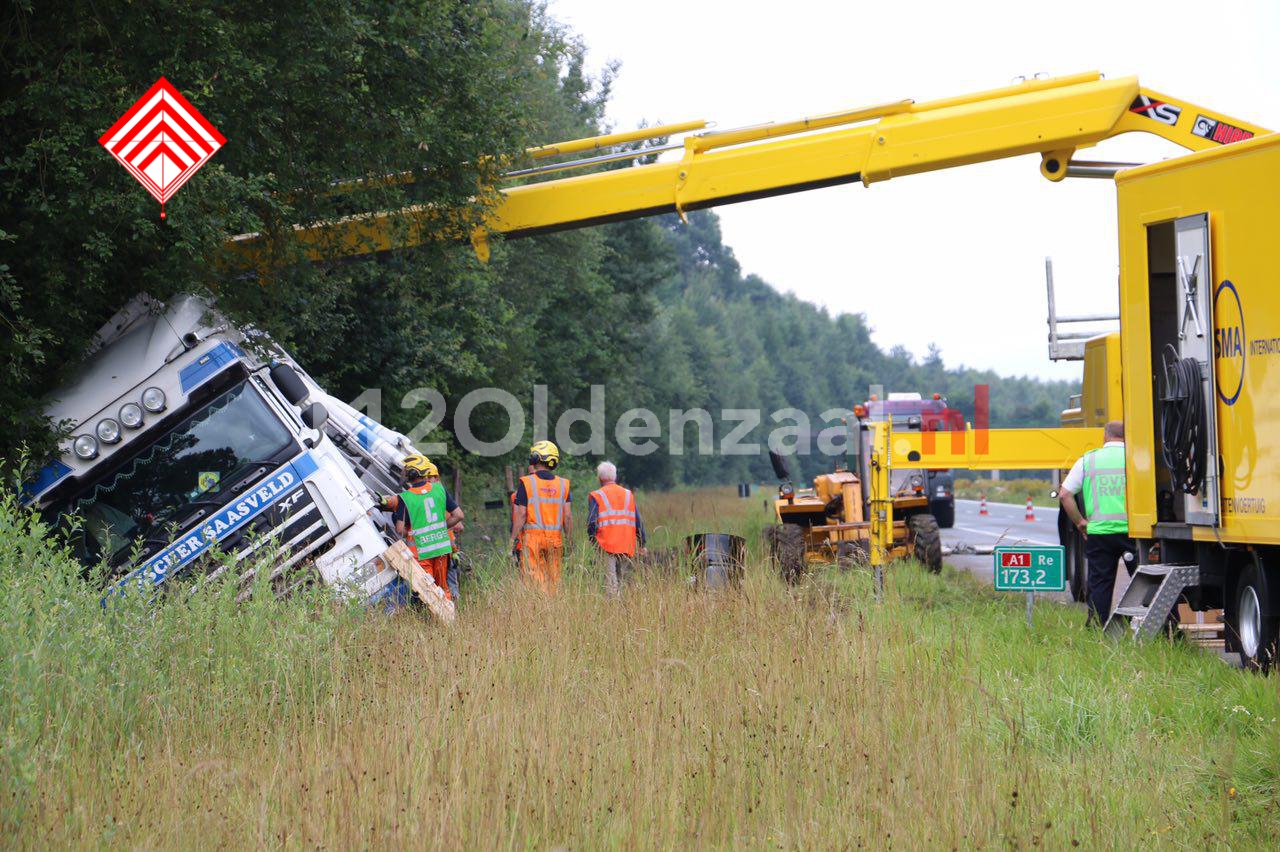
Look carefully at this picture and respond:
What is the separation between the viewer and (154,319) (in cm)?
1088

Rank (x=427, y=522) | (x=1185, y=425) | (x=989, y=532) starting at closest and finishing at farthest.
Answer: (x=1185, y=425) < (x=427, y=522) < (x=989, y=532)

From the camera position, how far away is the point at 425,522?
11789 mm

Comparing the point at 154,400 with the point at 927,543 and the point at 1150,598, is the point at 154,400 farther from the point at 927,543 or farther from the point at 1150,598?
the point at 927,543

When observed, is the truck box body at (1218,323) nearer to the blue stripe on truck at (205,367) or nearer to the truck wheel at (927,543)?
the blue stripe on truck at (205,367)

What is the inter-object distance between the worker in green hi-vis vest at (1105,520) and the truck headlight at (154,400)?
703 cm

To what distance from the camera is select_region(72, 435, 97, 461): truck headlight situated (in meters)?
10.1

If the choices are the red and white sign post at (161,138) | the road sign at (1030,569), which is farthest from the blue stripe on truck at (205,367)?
the road sign at (1030,569)

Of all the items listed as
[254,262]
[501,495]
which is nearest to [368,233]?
[254,262]

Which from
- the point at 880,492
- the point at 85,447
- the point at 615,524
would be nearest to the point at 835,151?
the point at 880,492

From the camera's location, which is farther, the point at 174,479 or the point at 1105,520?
the point at 1105,520

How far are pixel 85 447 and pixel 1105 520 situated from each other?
24.9 feet

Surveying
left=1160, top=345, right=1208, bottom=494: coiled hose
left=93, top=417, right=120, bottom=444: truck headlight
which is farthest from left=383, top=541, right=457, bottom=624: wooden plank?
left=1160, top=345, right=1208, bottom=494: coiled hose

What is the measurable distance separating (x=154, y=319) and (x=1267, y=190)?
25.7ft

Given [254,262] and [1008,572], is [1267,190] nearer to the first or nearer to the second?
[1008,572]
